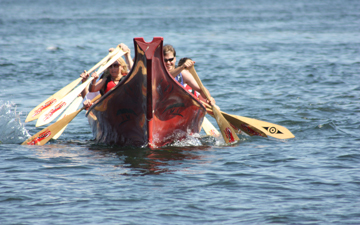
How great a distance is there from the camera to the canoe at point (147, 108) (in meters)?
6.55

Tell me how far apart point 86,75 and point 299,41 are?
18651 millimetres

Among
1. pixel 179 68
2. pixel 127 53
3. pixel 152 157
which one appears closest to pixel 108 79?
pixel 127 53

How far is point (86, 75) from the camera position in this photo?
757 centimetres

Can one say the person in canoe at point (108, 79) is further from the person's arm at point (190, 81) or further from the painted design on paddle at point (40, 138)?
the person's arm at point (190, 81)

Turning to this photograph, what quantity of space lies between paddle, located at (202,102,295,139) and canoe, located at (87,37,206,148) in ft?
2.80

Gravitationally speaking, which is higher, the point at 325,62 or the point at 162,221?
the point at 325,62

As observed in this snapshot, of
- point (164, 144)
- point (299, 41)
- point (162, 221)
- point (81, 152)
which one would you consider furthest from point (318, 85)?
point (299, 41)

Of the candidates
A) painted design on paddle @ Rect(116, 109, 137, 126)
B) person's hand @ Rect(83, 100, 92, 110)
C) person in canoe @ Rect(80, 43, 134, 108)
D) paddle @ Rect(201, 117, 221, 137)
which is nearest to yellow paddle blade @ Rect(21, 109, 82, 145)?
person's hand @ Rect(83, 100, 92, 110)

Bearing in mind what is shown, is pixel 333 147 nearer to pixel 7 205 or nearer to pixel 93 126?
pixel 93 126

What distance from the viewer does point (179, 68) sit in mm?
7176

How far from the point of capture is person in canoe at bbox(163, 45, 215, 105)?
Answer: 719 centimetres

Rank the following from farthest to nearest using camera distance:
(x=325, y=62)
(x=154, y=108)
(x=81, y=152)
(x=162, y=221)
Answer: (x=325, y=62) < (x=81, y=152) < (x=154, y=108) < (x=162, y=221)

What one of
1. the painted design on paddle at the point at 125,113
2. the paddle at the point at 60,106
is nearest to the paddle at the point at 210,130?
the painted design on paddle at the point at 125,113

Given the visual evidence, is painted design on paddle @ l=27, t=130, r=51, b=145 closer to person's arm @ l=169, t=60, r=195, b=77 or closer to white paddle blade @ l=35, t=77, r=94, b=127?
white paddle blade @ l=35, t=77, r=94, b=127
